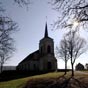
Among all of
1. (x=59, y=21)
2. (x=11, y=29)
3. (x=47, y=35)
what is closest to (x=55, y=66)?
(x=47, y=35)

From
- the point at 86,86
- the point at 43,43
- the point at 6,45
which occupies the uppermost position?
the point at 43,43

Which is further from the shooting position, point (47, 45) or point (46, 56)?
point (47, 45)

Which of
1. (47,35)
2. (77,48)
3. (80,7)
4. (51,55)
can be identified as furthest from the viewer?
(47,35)

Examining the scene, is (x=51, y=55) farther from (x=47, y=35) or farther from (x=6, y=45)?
(x=6, y=45)

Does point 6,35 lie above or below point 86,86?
above

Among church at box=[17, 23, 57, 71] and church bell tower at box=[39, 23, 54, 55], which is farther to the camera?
church bell tower at box=[39, 23, 54, 55]

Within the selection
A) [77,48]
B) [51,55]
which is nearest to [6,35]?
[77,48]

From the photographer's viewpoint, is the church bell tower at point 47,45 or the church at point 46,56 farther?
the church bell tower at point 47,45

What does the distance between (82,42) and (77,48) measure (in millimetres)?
3154

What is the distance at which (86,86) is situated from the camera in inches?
1296

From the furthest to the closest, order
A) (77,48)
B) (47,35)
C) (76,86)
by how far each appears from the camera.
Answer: (47,35)
(77,48)
(76,86)

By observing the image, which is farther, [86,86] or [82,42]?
[82,42]

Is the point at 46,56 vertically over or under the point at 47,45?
under

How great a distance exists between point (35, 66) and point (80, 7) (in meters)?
64.9
